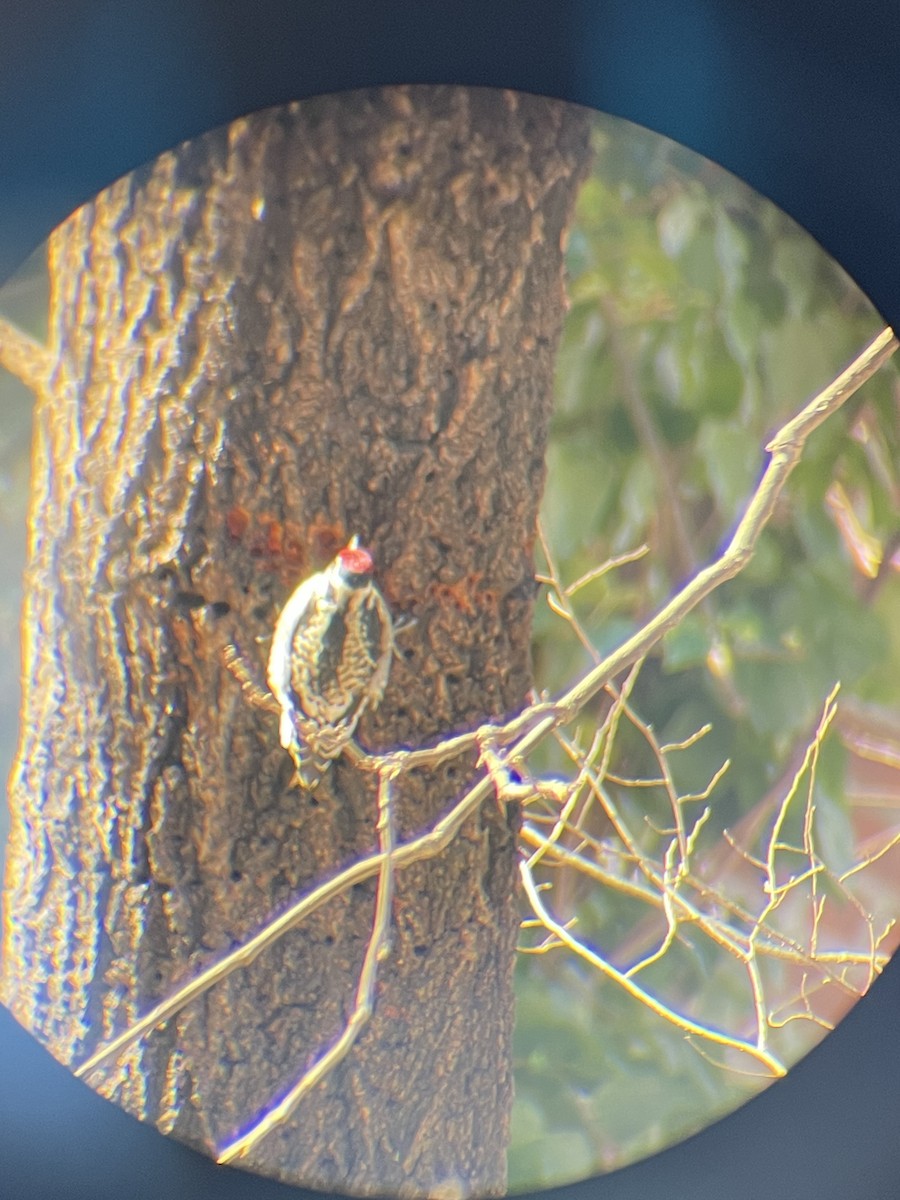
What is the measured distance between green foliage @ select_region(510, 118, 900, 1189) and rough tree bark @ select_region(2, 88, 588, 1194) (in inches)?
1.0

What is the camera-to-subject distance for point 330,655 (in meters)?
0.53

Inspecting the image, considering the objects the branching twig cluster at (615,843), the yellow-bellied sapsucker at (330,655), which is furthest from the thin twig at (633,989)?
the yellow-bellied sapsucker at (330,655)

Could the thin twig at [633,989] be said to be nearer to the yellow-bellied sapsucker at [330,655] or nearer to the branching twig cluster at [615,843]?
the branching twig cluster at [615,843]

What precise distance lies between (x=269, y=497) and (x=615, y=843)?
0.87 ft

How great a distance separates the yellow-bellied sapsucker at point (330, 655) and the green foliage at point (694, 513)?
0.09m

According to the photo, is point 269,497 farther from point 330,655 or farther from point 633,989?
point 633,989

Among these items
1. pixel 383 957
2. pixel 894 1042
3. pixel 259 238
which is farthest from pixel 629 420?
pixel 894 1042

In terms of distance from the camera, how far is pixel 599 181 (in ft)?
1.76

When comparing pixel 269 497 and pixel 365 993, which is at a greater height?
pixel 269 497

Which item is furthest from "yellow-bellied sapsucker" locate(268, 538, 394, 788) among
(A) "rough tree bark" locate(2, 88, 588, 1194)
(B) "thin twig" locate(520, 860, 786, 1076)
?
(B) "thin twig" locate(520, 860, 786, 1076)

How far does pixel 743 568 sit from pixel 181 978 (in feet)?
1.27

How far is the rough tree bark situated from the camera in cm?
53

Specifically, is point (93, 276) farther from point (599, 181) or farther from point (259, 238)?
point (599, 181)

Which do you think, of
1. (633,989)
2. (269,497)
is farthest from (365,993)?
(269,497)
